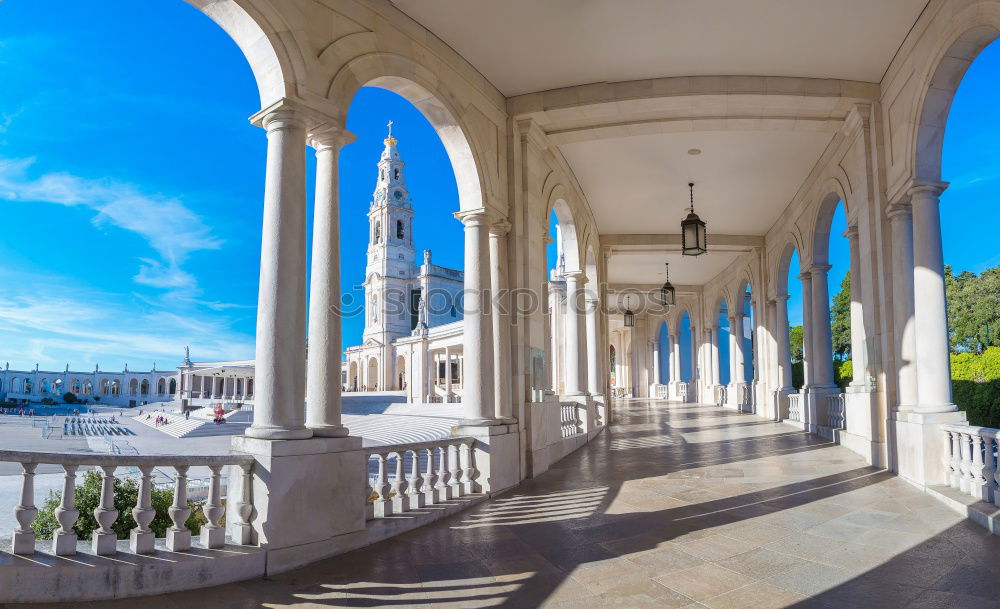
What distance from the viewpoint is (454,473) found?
7.80m

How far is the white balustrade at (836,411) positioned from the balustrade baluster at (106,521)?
526 inches

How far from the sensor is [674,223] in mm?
18141

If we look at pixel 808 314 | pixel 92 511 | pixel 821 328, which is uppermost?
pixel 808 314

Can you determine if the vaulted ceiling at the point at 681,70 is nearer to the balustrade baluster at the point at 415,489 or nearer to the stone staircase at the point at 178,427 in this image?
the balustrade baluster at the point at 415,489

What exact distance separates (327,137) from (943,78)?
743 cm

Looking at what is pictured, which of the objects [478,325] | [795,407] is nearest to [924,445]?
[478,325]

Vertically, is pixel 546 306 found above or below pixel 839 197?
below

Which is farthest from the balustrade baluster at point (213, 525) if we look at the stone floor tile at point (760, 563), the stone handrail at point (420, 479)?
the stone floor tile at point (760, 563)

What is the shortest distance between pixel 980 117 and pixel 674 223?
38321 millimetres

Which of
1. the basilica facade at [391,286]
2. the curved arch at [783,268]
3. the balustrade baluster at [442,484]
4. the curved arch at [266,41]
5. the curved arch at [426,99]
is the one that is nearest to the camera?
the curved arch at [266,41]

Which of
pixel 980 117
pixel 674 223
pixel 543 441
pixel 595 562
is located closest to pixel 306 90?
pixel 595 562

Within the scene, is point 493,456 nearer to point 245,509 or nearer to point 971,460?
point 245,509

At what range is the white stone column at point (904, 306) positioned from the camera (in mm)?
8773

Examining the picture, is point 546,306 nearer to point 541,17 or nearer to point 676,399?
point 541,17
